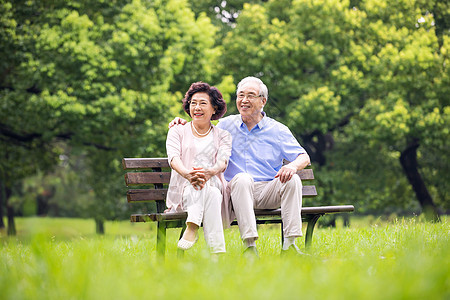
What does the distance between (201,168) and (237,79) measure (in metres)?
12.9

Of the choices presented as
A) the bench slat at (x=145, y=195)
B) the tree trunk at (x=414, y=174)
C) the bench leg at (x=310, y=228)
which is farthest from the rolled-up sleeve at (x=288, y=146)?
the tree trunk at (x=414, y=174)

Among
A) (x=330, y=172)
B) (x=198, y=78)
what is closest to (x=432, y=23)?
(x=330, y=172)

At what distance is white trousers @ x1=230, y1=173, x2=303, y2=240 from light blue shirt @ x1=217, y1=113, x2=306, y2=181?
0.24 metres

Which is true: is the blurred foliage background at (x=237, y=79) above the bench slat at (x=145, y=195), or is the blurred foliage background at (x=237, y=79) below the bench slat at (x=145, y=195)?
above

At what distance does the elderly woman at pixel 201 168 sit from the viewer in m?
3.74

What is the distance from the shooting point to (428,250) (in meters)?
3.65

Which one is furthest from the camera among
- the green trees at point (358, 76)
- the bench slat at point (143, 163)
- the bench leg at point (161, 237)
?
the green trees at point (358, 76)

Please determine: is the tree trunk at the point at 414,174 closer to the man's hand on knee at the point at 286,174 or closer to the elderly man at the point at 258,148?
the elderly man at the point at 258,148

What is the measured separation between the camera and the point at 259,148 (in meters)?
4.58

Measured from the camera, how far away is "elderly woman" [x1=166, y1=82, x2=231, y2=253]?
3740 millimetres

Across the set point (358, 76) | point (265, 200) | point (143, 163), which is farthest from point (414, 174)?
point (143, 163)

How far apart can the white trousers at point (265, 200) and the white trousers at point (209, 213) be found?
0.59 feet

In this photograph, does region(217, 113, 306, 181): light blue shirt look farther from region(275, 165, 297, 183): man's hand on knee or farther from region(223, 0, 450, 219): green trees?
region(223, 0, 450, 219): green trees

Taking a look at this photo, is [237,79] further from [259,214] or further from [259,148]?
[259,214]
